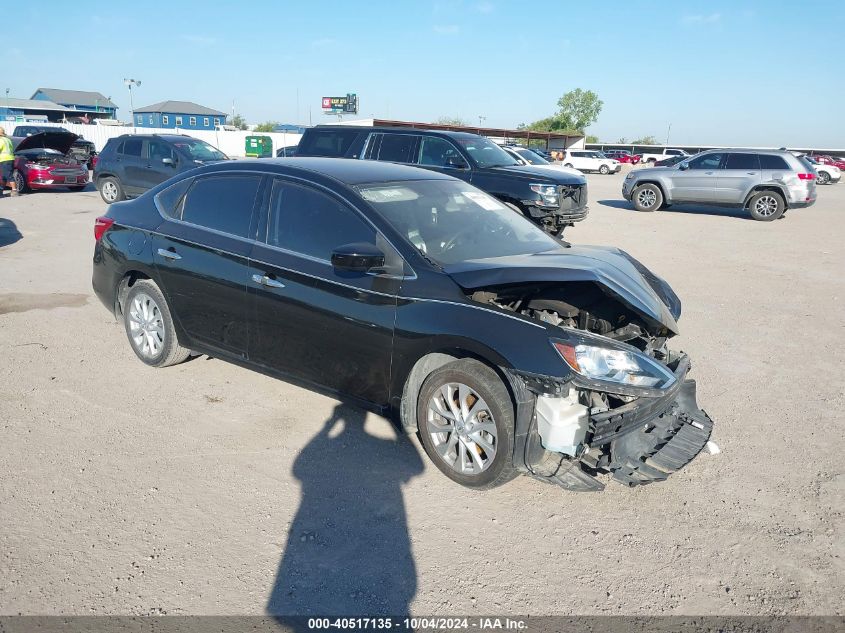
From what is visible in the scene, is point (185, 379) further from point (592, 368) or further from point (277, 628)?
point (592, 368)

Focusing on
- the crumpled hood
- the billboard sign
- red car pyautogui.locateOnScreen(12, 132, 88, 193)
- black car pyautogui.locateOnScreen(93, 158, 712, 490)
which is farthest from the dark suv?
the billboard sign

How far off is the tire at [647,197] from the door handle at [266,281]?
1583 cm

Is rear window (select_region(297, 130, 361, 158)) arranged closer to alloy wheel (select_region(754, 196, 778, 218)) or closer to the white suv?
alloy wheel (select_region(754, 196, 778, 218))

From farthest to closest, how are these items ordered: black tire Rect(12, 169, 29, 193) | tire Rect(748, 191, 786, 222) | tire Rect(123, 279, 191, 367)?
black tire Rect(12, 169, 29, 193) < tire Rect(748, 191, 786, 222) < tire Rect(123, 279, 191, 367)

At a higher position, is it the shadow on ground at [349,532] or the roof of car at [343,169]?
the roof of car at [343,169]

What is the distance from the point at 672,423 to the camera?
3779 mm

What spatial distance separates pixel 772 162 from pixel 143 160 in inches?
614

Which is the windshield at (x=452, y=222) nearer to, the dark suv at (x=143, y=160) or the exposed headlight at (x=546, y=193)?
→ the exposed headlight at (x=546, y=193)

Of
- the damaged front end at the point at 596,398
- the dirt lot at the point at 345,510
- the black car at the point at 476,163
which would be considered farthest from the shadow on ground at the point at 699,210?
the damaged front end at the point at 596,398

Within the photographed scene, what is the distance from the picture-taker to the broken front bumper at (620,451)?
3322 millimetres

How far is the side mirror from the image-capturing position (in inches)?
143

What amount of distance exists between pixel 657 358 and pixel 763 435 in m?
1.23

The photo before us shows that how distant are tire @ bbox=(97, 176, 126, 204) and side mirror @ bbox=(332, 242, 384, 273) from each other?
14130 millimetres

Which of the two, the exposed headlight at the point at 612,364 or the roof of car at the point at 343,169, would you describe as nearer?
the exposed headlight at the point at 612,364
